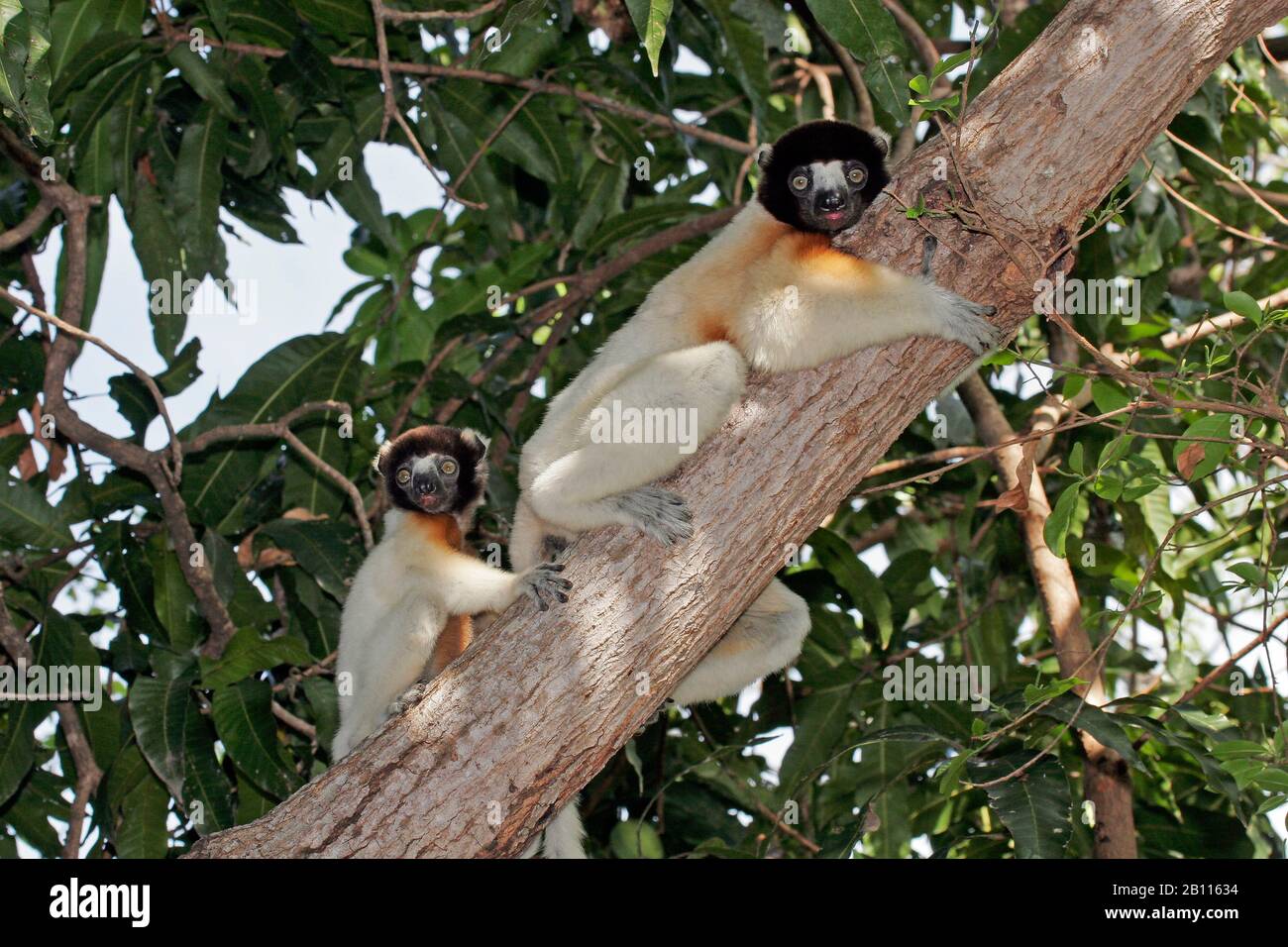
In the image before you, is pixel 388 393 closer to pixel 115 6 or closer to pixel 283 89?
pixel 283 89

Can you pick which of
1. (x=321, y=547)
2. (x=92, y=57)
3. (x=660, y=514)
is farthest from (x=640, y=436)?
(x=92, y=57)

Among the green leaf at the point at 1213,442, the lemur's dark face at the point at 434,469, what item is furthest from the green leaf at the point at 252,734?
the green leaf at the point at 1213,442

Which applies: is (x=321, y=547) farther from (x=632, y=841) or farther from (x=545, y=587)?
(x=545, y=587)

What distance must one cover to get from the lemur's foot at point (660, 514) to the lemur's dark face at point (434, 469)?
1613 millimetres

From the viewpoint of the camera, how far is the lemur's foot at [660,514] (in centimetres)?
358

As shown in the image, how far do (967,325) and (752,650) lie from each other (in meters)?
1.59

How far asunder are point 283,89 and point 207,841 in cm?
394

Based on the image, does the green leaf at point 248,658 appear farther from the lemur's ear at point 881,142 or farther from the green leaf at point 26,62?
the lemur's ear at point 881,142

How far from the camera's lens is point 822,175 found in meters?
4.48

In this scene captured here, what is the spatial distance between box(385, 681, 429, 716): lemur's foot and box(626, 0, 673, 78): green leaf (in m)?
2.37

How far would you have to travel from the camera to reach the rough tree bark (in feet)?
11.1

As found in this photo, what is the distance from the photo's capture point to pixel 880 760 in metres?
5.62

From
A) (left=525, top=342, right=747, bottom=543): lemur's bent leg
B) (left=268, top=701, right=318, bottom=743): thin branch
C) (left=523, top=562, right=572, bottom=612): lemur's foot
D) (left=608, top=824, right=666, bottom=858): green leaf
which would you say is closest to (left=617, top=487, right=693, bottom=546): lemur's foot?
(left=525, top=342, right=747, bottom=543): lemur's bent leg
